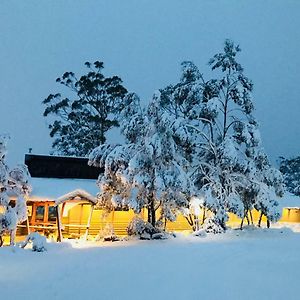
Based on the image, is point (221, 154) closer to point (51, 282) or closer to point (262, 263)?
point (262, 263)

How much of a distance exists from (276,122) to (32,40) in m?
84.7

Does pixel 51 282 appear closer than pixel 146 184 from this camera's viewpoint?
Yes

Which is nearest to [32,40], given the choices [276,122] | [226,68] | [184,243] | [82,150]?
[276,122]

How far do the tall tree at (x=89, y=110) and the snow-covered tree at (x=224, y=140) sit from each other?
36.0 feet

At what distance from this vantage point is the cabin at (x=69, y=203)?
62.7 ft

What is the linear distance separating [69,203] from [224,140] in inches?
326

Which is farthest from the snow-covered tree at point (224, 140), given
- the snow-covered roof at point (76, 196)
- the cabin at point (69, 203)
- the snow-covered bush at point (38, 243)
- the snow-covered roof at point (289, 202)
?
the snow-covered bush at point (38, 243)

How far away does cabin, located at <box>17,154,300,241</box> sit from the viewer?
62.7 feet

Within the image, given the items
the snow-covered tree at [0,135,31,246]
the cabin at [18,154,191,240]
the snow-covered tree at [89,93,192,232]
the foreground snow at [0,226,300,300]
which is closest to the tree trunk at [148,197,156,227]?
the snow-covered tree at [89,93,192,232]

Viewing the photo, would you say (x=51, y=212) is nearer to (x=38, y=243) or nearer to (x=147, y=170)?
(x=147, y=170)

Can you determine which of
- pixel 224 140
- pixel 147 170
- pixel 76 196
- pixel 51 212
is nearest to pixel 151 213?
pixel 147 170

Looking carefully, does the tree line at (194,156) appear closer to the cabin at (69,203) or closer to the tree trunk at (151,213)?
the tree trunk at (151,213)

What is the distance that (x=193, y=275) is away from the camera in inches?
403

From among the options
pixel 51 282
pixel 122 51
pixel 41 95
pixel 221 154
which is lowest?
pixel 51 282
